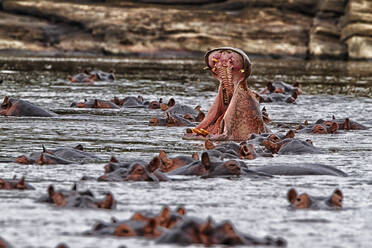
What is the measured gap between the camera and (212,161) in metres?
10.1

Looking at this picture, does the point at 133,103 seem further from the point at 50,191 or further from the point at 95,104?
the point at 50,191

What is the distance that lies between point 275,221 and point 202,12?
46002mm

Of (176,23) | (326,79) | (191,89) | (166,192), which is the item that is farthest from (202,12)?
(166,192)

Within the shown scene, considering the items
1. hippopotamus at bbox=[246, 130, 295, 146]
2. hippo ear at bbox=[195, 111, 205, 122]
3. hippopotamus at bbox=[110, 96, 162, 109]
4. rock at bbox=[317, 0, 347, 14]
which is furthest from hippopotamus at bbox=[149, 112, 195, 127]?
rock at bbox=[317, 0, 347, 14]

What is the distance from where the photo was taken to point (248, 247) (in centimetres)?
676

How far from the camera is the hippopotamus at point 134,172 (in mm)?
9539

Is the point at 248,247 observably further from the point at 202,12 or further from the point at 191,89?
the point at 202,12

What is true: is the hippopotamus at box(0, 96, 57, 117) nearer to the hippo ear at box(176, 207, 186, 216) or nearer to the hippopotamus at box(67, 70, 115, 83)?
the hippo ear at box(176, 207, 186, 216)

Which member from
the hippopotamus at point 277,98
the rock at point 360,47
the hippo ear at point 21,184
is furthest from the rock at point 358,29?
the hippo ear at point 21,184

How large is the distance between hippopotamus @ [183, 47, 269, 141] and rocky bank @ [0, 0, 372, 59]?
37.8 m

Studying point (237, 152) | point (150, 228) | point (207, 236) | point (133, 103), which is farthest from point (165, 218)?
point (133, 103)

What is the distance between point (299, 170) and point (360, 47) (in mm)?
40137

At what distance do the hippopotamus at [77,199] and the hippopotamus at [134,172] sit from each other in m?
1.17

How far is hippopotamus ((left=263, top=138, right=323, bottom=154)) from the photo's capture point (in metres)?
12.0
